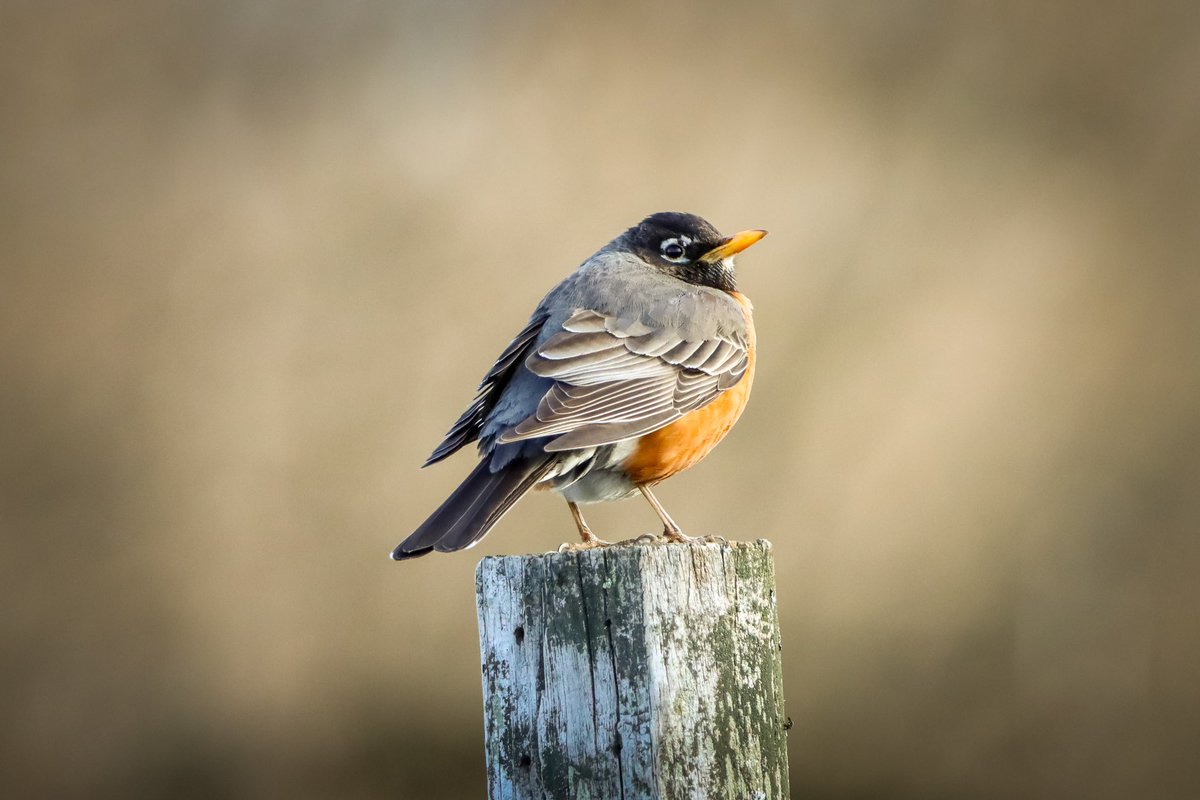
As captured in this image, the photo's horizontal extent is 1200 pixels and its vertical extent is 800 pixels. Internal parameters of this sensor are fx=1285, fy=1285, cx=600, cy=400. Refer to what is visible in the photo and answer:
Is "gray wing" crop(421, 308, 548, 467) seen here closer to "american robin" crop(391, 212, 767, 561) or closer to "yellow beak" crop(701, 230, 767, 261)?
"american robin" crop(391, 212, 767, 561)

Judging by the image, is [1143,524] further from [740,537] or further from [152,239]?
[152,239]

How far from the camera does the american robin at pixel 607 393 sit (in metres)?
4.12

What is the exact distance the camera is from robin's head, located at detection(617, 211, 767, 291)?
5562mm

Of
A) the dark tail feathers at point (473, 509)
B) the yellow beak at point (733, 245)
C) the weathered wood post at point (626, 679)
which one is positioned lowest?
the weathered wood post at point (626, 679)

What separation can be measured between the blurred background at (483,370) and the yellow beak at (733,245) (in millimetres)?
2759

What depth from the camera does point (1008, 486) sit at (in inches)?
364

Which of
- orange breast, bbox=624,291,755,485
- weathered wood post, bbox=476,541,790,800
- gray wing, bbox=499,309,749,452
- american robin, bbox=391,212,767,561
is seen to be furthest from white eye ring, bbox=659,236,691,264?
weathered wood post, bbox=476,541,790,800

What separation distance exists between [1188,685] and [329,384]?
6569 mm

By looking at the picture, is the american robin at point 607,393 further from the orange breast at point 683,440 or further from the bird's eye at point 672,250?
the bird's eye at point 672,250

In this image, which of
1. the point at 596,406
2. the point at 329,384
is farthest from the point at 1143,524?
the point at 596,406

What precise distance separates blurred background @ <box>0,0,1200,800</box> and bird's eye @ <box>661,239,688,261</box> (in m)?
2.67

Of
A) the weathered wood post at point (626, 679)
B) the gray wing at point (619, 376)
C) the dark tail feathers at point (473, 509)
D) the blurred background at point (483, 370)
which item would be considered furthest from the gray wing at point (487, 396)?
the blurred background at point (483, 370)

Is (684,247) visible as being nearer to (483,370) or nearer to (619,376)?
(619,376)

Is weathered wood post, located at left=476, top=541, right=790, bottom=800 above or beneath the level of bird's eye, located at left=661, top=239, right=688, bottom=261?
beneath
